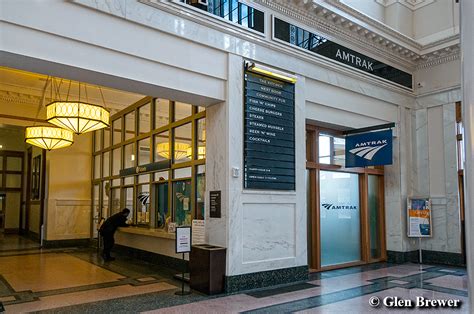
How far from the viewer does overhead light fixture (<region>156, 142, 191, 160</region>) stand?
7.10 m

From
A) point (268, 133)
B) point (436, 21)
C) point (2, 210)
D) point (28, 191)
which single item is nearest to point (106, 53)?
point (268, 133)

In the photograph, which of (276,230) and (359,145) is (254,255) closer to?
(276,230)

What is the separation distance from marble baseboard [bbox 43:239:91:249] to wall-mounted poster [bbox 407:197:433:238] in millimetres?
8325

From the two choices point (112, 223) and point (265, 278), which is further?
point (112, 223)

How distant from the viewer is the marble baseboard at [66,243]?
1085 centimetres

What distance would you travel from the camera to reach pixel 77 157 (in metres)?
11.3

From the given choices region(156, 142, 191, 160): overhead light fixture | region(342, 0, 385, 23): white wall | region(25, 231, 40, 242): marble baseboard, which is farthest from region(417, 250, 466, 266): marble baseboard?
region(25, 231, 40, 242): marble baseboard

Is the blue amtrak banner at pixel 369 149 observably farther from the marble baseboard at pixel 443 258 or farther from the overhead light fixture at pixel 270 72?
the marble baseboard at pixel 443 258

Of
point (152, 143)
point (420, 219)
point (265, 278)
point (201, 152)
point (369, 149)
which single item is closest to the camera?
point (265, 278)

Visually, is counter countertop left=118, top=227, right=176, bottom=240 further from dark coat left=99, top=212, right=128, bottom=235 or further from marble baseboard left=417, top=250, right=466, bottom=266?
marble baseboard left=417, top=250, right=466, bottom=266

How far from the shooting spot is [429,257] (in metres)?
8.56

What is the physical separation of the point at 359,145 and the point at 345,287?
2.83 m

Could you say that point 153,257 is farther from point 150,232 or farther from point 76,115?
point 76,115

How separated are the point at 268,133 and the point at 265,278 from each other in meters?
2.19
